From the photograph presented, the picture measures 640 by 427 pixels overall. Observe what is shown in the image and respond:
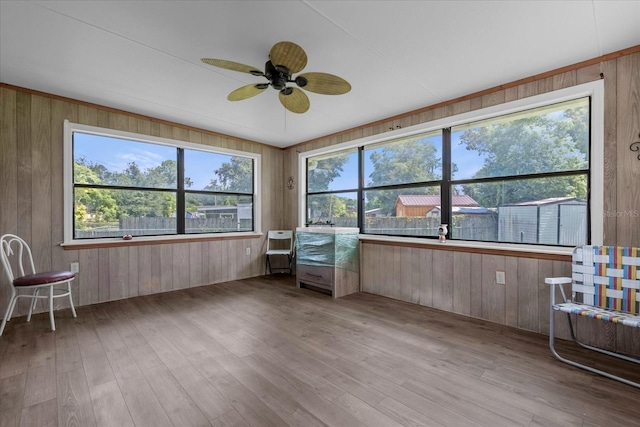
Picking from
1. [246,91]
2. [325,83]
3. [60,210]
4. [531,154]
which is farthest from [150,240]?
[531,154]

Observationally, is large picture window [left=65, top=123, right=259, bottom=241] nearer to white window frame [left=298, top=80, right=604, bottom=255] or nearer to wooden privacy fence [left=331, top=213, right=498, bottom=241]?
wooden privacy fence [left=331, top=213, right=498, bottom=241]

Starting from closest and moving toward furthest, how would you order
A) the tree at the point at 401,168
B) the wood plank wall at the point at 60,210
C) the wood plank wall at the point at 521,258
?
1. the wood plank wall at the point at 521,258
2. the wood plank wall at the point at 60,210
3. the tree at the point at 401,168

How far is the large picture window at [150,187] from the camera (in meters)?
3.45

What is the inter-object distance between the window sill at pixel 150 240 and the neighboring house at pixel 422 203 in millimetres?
2610

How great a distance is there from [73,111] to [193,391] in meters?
3.49

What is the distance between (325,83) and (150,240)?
3.20 metres

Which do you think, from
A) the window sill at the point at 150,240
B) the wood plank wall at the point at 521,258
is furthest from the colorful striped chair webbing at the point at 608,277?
the window sill at the point at 150,240

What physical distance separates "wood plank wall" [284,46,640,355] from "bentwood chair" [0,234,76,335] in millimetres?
3481

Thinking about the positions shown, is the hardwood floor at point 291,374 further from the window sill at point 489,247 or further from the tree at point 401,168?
the tree at point 401,168

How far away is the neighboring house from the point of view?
3.27 meters

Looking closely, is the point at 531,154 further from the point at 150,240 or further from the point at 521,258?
the point at 150,240

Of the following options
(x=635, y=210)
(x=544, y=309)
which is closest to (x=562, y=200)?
(x=635, y=210)

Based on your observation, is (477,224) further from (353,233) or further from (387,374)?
(387,374)

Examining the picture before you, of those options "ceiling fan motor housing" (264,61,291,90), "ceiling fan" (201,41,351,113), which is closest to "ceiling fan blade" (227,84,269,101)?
"ceiling fan" (201,41,351,113)
